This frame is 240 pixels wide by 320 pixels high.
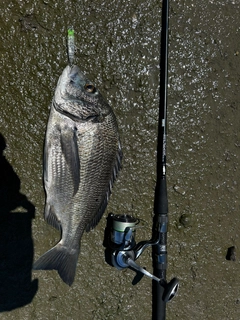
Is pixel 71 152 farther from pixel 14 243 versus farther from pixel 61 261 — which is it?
pixel 14 243

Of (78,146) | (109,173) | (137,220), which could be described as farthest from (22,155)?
(137,220)

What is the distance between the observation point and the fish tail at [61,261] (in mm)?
1596

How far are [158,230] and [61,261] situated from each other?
637 millimetres

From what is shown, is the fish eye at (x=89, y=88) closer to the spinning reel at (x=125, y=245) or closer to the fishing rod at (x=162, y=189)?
the fishing rod at (x=162, y=189)

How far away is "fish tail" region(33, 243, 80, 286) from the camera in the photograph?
1.60 m

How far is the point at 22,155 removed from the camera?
175 centimetres

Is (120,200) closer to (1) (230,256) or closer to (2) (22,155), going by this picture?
(2) (22,155)

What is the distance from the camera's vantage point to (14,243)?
5.85 feet

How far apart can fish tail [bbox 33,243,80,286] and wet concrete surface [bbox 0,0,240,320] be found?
0.63 feet

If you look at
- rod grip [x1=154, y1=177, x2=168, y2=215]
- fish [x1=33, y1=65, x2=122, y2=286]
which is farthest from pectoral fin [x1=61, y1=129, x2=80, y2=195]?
rod grip [x1=154, y1=177, x2=168, y2=215]

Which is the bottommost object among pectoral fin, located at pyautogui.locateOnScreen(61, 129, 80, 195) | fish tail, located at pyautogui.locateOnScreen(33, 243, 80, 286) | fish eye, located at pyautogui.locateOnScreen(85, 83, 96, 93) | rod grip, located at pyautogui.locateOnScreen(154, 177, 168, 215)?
fish tail, located at pyautogui.locateOnScreen(33, 243, 80, 286)

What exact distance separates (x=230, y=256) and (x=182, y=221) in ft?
1.46

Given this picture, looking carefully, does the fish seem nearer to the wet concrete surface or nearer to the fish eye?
the fish eye

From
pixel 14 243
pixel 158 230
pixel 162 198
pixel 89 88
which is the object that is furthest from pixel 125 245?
pixel 89 88
